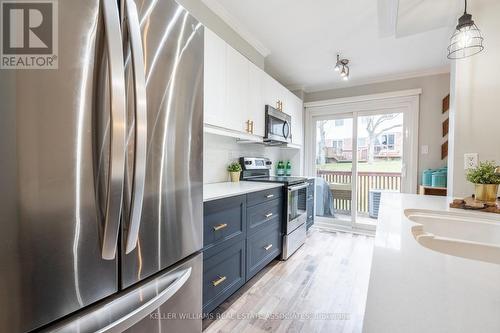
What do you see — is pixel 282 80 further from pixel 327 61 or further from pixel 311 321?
pixel 311 321

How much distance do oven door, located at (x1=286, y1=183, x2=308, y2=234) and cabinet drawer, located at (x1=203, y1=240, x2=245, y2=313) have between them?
90 centimetres

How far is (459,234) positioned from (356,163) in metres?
2.88

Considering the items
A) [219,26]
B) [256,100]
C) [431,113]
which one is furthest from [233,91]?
[431,113]

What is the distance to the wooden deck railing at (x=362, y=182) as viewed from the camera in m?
3.61

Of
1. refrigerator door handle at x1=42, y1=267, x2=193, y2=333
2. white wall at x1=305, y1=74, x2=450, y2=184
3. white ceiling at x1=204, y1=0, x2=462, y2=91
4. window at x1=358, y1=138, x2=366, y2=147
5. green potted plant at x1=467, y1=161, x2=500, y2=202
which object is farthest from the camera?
window at x1=358, y1=138, x2=366, y2=147

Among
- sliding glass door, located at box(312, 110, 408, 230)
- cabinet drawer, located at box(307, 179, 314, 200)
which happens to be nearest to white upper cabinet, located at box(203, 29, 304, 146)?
cabinet drawer, located at box(307, 179, 314, 200)

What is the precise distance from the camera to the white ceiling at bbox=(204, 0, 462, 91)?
1.96m

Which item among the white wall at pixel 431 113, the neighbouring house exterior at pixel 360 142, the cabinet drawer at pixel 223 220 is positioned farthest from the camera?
the neighbouring house exterior at pixel 360 142

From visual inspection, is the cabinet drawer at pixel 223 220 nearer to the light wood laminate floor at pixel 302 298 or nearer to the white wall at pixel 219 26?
the light wood laminate floor at pixel 302 298

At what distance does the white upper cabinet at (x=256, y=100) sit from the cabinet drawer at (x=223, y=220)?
971 millimetres

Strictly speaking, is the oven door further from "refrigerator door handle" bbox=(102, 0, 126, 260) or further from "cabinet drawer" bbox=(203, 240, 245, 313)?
"refrigerator door handle" bbox=(102, 0, 126, 260)

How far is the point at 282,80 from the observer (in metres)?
3.84

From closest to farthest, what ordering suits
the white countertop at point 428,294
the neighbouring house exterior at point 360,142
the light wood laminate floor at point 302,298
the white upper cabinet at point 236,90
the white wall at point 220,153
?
the white countertop at point 428,294
the light wood laminate floor at point 302,298
the white upper cabinet at point 236,90
the white wall at point 220,153
the neighbouring house exterior at point 360,142

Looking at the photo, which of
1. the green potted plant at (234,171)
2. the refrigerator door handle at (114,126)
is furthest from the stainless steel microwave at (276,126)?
the refrigerator door handle at (114,126)
